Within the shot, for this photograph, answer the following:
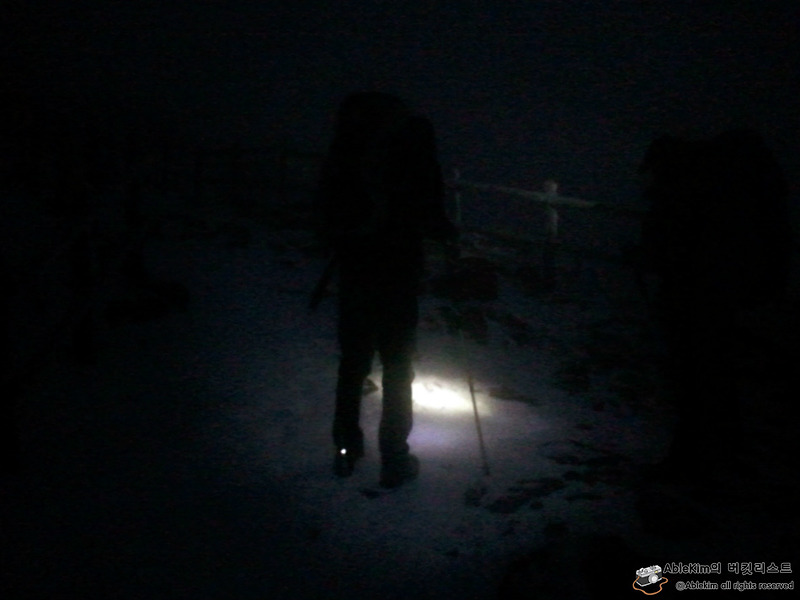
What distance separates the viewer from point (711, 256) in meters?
2.95

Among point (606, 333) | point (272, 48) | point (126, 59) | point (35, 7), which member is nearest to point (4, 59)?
point (35, 7)

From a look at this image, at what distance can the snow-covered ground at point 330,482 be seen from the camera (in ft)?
8.83

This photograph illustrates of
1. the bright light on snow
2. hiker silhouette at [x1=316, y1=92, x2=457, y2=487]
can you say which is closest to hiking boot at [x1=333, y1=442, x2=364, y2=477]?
hiker silhouette at [x1=316, y1=92, x2=457, y2=487]

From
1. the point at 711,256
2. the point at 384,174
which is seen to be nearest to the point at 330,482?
the point at 384,174

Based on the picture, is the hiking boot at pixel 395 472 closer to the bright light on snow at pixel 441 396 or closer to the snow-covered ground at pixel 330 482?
the snow-covered ground at pixel 330 482

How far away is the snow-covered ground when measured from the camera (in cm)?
269

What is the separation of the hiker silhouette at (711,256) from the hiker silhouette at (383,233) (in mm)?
1275

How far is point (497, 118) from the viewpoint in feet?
108

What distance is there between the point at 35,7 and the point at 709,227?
2448 cm

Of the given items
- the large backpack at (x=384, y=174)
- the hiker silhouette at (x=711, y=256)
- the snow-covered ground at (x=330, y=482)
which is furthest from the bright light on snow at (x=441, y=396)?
the large backpack at (x=384, y=174)

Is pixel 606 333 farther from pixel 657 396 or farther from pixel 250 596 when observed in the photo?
pixel 250 596

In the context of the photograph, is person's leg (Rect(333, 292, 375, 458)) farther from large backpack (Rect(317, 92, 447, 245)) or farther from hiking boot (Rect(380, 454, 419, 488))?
large backpack (Rect(317, 92, 447, 245))

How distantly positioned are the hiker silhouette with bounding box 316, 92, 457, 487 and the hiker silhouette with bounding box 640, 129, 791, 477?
4.18ft

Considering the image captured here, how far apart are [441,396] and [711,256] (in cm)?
268
